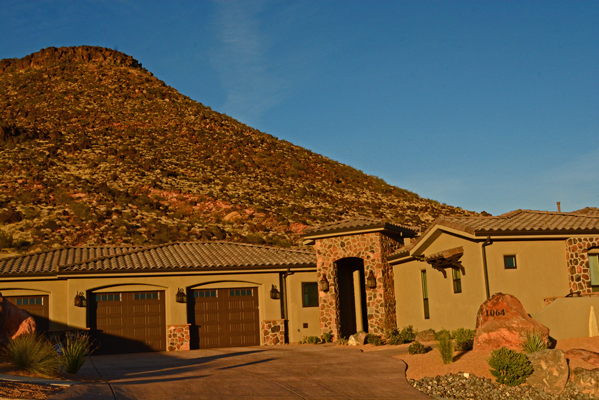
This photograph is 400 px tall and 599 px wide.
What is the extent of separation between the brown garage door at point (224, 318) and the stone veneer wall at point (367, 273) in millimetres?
2823

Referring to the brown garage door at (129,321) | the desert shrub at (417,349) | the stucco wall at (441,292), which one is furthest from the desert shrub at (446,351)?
the brown garage door at (129,321)

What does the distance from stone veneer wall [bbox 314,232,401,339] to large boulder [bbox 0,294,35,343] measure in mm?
11875

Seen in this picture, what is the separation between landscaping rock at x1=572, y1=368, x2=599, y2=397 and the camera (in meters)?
12.8

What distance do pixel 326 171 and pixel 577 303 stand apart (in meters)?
48.2

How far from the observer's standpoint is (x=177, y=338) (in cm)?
2377

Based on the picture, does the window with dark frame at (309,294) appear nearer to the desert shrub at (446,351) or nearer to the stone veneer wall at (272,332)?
the stone veneer wall at (272,332)

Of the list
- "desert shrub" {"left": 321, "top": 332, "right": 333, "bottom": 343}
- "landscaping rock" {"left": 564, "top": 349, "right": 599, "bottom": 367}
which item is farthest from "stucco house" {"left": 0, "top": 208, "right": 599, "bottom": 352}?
"landscaping rock" {"left": 564, "top": 349, "right": 599, "bottom": 367}

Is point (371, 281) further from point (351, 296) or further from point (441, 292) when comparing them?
point (351, 296)

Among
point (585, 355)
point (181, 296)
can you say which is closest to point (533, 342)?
point (585, 355)

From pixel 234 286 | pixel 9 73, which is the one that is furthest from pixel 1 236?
pixel 9 73

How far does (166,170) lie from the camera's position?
56312mm

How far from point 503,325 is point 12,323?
1186 cm

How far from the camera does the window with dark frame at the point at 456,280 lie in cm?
1994

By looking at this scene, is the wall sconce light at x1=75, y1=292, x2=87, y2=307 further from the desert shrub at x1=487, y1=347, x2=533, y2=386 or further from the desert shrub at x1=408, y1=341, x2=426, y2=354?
the desert shrub at x1=487, y1=347, x2=533, y2=386
